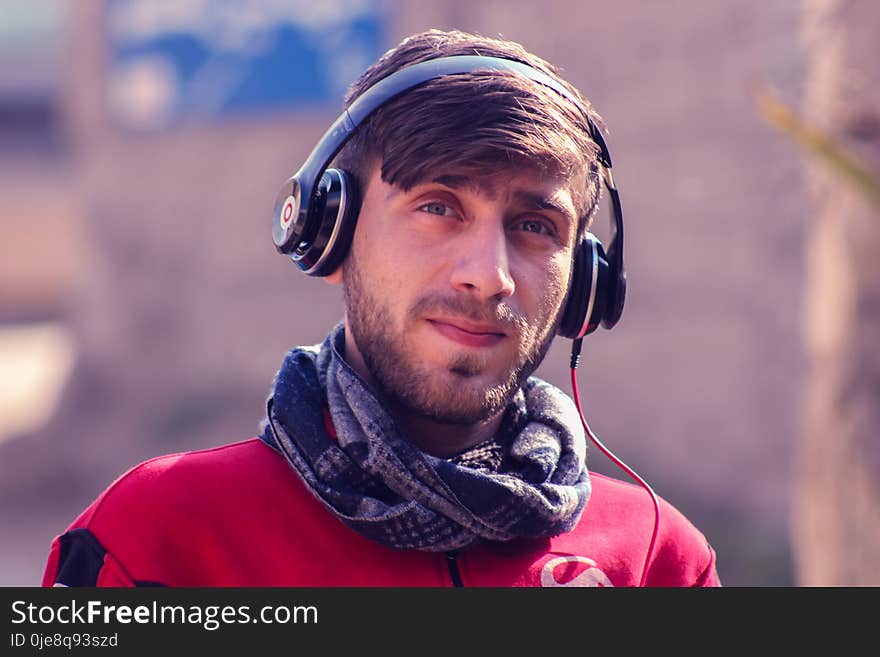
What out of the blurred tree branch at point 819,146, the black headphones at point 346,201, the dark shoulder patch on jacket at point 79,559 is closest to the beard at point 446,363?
the black headphones at point 346,201

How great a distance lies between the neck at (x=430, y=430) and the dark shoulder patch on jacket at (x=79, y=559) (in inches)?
22.1

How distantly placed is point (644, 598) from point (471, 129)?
0.85m

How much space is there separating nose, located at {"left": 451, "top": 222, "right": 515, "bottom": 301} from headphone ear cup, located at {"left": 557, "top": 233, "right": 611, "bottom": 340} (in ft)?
0.90

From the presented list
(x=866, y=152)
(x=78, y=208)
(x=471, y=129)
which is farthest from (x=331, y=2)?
(x=471, y=129)

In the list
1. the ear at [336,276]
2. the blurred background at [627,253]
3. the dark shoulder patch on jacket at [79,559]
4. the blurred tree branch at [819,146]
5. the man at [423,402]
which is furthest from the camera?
the blurred background at [627,253]

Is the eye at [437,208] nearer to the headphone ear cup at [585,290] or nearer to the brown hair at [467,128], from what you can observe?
the brown hair at [467,128]

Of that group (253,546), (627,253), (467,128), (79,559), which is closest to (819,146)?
(467,128)

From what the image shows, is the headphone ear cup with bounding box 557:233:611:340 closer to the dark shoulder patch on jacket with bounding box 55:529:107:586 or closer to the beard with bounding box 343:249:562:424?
the beard with bounding box 343:249:562:424

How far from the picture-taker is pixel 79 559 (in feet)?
6.11

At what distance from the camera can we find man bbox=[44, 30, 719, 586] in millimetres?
1960

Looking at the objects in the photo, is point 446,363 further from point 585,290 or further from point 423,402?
point 585,290

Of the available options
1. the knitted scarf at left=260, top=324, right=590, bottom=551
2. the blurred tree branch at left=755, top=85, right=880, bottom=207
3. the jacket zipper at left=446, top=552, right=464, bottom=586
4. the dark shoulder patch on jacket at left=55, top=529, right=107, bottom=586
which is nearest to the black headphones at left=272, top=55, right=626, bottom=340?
the knitted scarf at left=260, top=324, right=590, bottom=551

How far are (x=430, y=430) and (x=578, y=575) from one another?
1.22 feet

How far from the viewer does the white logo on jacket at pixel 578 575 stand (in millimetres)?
2094
